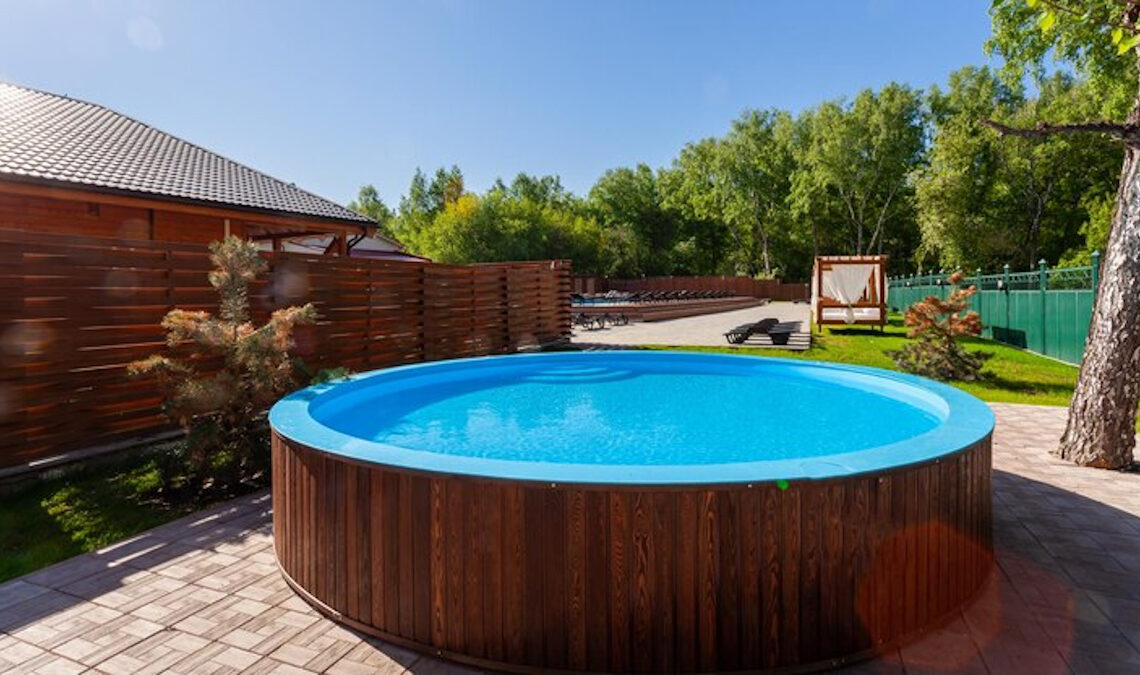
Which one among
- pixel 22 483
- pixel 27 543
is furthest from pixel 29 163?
pixel 27 543

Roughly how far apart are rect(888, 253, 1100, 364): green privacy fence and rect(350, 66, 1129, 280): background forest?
21.8ft

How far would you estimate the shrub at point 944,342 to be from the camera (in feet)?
34.2

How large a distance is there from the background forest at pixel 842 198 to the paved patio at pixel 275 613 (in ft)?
65.1

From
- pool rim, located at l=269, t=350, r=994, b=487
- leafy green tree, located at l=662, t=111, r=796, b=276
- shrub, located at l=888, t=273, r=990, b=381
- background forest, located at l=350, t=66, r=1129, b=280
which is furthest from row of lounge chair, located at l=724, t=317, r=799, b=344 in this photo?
leafy green tree, located at l=662, t=111, r=796, b=276

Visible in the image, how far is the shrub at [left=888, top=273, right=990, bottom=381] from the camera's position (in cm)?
1042

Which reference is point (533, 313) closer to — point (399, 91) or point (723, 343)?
point (723, 343)

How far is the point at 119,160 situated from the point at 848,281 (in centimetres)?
1900

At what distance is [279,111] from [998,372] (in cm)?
2580

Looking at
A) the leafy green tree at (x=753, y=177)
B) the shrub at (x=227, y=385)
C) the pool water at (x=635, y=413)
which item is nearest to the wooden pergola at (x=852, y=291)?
the pool water at (x=635, y=413)

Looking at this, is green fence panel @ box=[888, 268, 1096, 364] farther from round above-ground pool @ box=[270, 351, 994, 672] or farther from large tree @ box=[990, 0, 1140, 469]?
round above-ground pool @ box=[270, 351, 994, 672]

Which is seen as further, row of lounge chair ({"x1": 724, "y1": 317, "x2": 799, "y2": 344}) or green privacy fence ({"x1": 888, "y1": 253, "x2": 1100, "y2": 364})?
row of lounge chair ({"x1": 724, "y1": 317, "x2": 799, "y2": 344})

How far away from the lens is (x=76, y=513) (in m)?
4.62

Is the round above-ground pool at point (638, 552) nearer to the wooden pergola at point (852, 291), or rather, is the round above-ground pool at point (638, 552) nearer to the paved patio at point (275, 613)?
the paved patio at point (275, 613)

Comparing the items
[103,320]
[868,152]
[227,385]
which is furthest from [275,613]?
[868,152]
